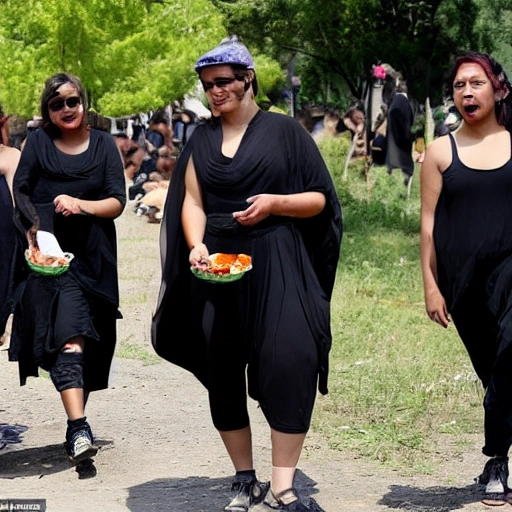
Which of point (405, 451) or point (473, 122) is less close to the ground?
point (473, 122)

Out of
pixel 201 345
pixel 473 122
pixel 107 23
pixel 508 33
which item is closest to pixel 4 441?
pixel 201 345

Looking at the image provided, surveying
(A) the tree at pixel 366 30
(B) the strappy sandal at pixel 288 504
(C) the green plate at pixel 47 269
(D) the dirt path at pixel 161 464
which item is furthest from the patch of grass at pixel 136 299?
(A) the tree at pixel 366 30

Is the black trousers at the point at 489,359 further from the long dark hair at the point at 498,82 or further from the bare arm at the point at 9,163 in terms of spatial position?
the bare arm at the point at 9,163

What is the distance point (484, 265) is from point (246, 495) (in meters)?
1.40

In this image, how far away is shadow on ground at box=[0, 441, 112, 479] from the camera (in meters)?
6.70

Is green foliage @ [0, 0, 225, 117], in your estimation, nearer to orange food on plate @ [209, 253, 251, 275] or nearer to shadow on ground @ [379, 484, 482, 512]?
shadow on ground @ [379, 484, 482, 512]

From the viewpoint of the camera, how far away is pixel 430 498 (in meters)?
6.09

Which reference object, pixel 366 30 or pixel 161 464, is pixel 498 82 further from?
pixel 366 30

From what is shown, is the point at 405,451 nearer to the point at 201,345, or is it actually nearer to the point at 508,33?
the point at 201,345

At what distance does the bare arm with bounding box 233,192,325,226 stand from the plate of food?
0.17 m

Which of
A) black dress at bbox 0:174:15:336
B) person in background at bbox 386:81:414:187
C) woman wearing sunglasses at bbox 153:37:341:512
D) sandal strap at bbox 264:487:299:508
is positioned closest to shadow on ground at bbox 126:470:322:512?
sandal strap at bbox 264:487:299:508

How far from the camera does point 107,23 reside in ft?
88.3

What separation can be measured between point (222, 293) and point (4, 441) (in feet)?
7.55

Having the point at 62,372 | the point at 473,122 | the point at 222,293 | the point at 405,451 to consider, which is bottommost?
the point at 405,451
